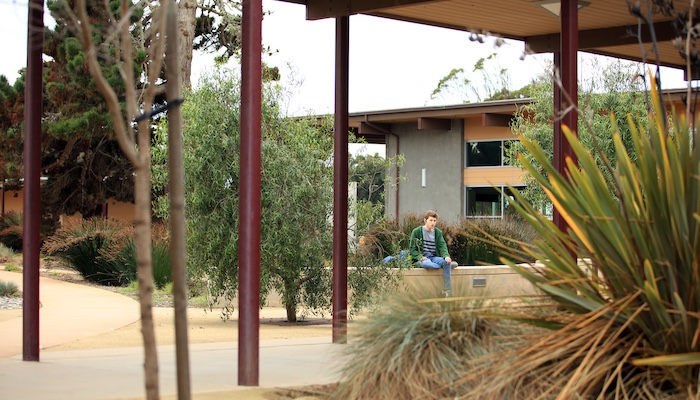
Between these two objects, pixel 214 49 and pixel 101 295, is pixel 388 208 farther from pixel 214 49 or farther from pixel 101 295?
pixel 101 295

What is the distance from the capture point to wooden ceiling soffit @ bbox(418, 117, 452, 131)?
99.3 ft

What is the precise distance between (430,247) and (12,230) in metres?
18.5

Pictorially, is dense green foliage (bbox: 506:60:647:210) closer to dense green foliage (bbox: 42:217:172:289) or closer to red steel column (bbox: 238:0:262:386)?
dense green foliage (bbox: 42:217:172:289)

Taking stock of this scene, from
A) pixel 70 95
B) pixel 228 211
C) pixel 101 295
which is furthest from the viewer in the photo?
pixel 70 95

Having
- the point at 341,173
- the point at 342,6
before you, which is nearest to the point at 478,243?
the point at 341,173

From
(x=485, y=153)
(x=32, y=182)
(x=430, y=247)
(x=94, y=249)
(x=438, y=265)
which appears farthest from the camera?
(x=485, y=153)

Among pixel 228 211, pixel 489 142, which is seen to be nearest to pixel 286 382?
pixel 228 211

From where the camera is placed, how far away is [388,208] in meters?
32.8

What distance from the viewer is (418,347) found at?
18.8 feet

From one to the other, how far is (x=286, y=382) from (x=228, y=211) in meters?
4.97

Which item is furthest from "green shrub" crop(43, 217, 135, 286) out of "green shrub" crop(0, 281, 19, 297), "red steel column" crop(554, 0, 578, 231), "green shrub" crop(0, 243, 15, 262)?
"red steel column" crop(554, 0, 578, 231)

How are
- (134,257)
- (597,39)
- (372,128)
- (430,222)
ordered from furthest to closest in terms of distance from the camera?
(372,128) < (134,257) < (430,222) < (597,39)

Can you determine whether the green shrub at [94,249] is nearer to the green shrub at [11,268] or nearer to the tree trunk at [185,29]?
the green shrub at [11,268]

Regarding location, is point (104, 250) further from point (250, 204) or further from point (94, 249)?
point (250, 204)
